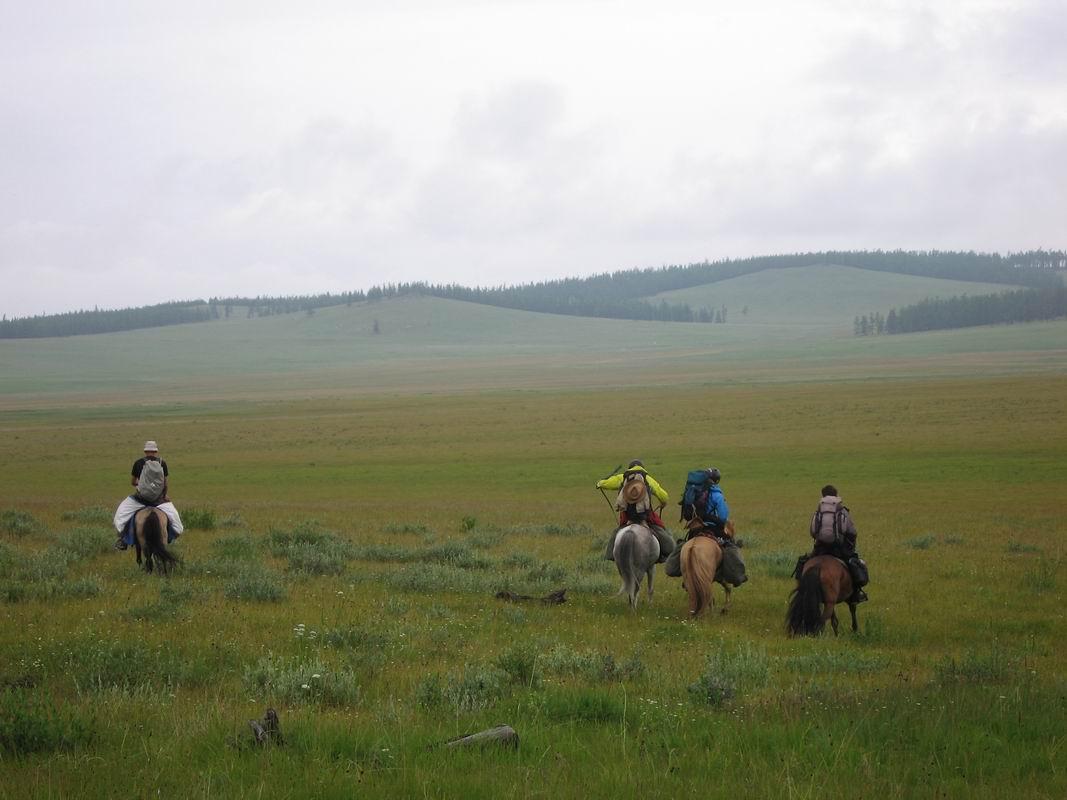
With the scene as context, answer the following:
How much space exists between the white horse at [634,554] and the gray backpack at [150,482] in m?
6.45

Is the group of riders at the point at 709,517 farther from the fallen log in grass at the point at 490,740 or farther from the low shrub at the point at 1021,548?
the low shrub at the point at 1021,548

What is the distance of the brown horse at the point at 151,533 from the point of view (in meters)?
13.6

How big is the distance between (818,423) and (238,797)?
51.5 meters

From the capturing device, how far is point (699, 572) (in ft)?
40.4

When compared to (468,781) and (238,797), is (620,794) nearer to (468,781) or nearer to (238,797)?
(468,781)

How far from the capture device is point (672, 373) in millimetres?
126000

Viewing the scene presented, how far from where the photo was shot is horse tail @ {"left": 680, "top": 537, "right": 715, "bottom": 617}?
12.3 meters

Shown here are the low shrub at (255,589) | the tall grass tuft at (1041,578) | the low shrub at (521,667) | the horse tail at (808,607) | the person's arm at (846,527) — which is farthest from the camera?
the tall grass tuft at (1041,578)

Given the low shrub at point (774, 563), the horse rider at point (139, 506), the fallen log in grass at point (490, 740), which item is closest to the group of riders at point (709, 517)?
the low shrub at point (774, 563)

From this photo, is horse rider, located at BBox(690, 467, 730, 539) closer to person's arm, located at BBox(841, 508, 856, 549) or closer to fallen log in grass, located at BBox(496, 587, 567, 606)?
person's arm, located at BBox(841, 508, 856, 549)

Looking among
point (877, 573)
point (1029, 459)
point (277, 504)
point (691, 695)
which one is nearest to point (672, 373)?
point (1029, 459)

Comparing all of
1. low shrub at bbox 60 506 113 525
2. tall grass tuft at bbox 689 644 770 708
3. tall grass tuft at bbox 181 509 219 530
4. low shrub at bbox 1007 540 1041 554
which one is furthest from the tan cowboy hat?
low shrub at bbox 60 506 113 525

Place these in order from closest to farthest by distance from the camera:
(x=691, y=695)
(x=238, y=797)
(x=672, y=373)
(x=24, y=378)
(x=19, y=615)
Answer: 1. (x=238, y=797)
2. (x=691, y=695)
3. (x=19, y=615)
4. (x=672, y=373)
5. (x=24, y=378)

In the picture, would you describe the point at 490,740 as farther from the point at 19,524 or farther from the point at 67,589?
the point at 19,524
